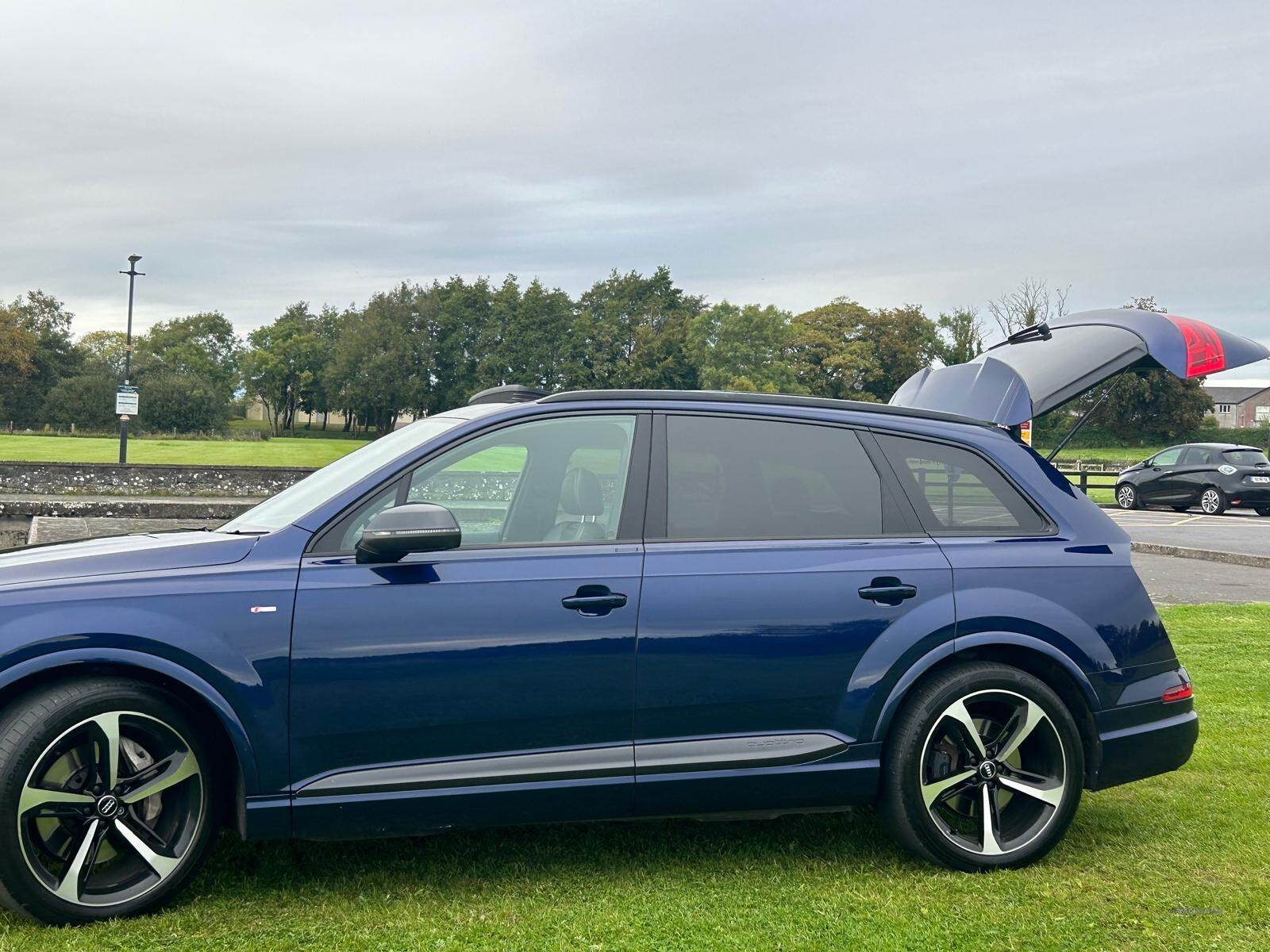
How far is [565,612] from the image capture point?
3.87m

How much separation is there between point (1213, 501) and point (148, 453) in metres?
40.1

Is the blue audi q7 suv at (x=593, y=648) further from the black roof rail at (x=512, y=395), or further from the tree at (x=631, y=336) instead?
the tree at (x=631, y=336)

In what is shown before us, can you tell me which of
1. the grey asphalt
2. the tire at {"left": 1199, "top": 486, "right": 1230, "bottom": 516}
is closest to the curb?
the grey asphalt

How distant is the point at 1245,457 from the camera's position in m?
27.4

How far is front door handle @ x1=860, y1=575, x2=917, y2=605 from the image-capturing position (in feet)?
13.6

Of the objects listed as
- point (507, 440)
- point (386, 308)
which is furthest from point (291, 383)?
point (507, 440)

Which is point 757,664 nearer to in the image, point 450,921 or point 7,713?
point 450,921

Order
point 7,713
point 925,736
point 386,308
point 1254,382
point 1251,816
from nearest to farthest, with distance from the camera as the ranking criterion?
point 7,713 → point 925,736 → point 1251,816 → point 386,308 → point 1254,382

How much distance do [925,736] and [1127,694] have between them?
0.83 m

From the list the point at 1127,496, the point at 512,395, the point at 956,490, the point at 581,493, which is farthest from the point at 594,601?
the point at 1127,496

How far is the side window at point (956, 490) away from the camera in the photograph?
4.44 m

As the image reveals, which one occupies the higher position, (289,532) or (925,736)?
(289,532)

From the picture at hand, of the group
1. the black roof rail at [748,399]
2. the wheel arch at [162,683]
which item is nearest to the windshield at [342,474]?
the black roof rail at [748,399]

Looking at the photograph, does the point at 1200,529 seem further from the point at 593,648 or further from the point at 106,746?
the point at 106,746
